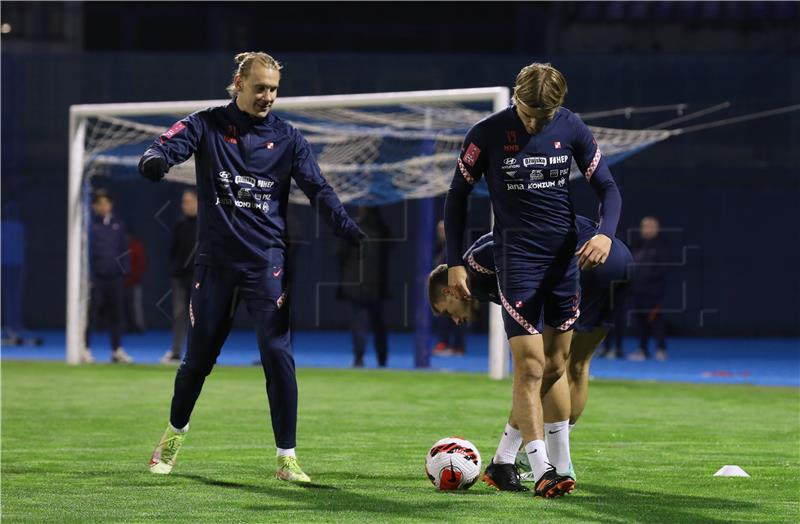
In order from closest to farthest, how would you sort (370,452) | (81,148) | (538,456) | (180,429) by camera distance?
(538,456) → (180,429) → (370,452) → (81,148)

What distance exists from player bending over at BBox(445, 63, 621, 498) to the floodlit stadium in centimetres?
1

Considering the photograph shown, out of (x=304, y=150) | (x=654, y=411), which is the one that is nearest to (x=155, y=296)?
(x=654, y=411)

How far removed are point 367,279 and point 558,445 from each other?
9730 millimetres

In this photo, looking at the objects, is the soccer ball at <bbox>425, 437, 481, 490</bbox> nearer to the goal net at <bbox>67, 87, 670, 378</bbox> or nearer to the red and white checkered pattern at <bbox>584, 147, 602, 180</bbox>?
the red and white checkered pattern at <bbox>584, 147, 602, 180</bbox>

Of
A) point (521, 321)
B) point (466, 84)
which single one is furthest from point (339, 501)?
point (466, 84)

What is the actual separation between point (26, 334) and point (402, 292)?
600cm

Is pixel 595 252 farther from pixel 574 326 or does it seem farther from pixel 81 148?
pixel 81 148

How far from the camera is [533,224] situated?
638 centimetres

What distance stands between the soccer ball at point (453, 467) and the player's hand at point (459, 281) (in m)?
0.75

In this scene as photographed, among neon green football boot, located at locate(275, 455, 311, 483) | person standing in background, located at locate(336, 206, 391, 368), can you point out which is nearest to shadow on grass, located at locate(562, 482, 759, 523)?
neon green football boot, located at locate(275, 455, 311, 483)

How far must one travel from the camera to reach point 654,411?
1134 cm

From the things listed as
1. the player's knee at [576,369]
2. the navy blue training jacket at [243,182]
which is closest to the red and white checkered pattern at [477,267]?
the navy blue training jacket at [243,182]

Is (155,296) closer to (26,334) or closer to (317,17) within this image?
(26,334)

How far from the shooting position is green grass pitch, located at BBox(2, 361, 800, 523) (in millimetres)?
6090
